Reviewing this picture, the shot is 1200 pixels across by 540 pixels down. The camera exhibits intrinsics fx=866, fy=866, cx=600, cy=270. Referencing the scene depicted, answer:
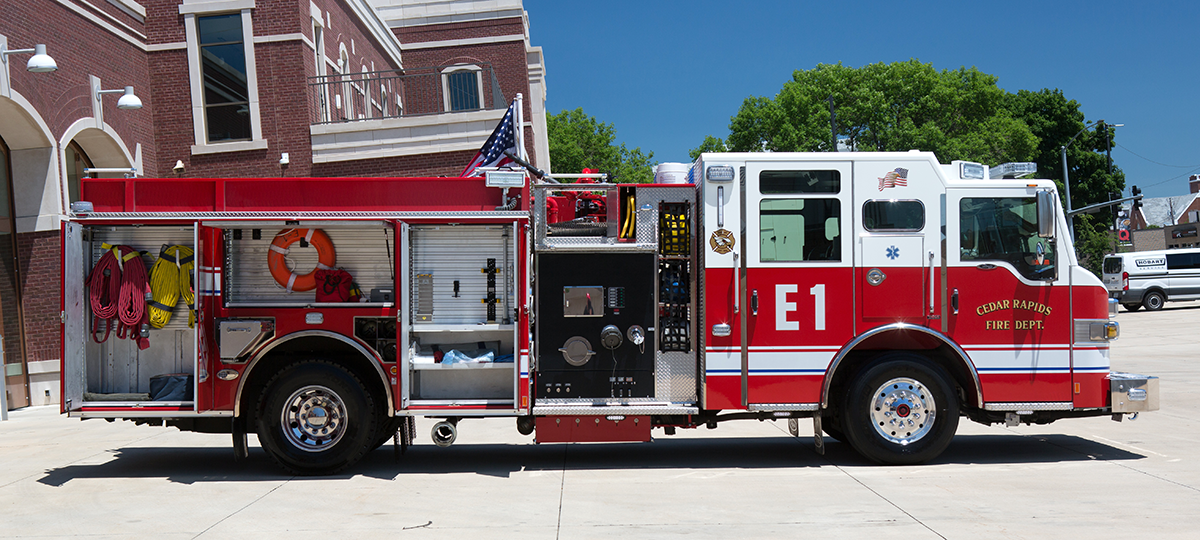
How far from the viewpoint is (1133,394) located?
24.5ft

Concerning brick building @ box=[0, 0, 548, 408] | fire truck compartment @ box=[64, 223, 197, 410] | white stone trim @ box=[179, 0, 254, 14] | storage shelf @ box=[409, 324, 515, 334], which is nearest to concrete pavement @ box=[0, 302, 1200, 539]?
fire truck compartment @ box=[64, 223, 197, 410]

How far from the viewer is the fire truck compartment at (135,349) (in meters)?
7.55

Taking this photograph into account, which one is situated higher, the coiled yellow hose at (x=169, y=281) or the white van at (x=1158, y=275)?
the coiled yellow hose at (x=169, y=281)

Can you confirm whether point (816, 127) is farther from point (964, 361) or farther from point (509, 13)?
point (964, 361)

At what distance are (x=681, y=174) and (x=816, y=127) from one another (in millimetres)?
37005

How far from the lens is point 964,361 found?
755 cm

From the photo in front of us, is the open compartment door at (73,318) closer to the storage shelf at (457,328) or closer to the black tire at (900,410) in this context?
the storage shelf at (457,328)

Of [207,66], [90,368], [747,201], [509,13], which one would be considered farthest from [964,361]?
[509,13]

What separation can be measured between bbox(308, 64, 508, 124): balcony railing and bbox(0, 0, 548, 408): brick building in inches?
4.3

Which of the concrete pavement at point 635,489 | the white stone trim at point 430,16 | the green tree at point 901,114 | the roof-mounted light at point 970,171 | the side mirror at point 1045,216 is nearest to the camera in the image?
the concrete pavement at point 635,489

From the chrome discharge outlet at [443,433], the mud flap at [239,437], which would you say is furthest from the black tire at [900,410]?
the mud flap at [239,437]

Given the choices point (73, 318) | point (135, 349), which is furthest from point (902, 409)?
point (73, 318)

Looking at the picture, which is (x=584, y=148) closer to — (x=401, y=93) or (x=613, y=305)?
(x=401, y=93)

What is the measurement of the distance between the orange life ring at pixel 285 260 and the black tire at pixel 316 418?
70 cm
